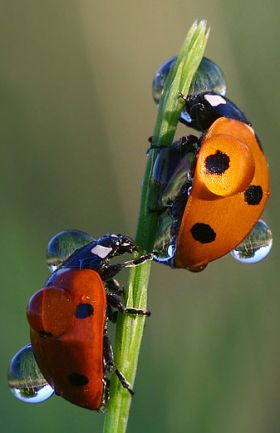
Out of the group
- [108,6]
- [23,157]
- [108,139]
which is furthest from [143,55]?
[23,157]

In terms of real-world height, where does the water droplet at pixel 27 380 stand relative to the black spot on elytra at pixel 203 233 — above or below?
below

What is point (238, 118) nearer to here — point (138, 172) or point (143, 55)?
point (138, 172)

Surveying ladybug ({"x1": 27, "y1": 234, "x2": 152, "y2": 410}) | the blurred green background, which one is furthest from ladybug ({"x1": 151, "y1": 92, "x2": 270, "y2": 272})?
the blurred green background

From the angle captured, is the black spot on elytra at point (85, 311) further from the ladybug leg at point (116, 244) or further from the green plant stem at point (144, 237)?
the green plant stem at point (144, 237)

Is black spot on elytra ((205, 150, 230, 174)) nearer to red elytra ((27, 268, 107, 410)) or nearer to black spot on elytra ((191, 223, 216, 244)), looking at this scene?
black spot on elytra ((191, 223, 216, 244))

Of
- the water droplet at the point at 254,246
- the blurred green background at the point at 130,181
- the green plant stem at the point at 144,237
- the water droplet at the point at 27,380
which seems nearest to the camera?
the green plant stem at the point at 144,237

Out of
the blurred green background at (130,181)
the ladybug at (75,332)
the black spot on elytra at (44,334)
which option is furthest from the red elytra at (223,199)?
the blurred green background at (130,181)
